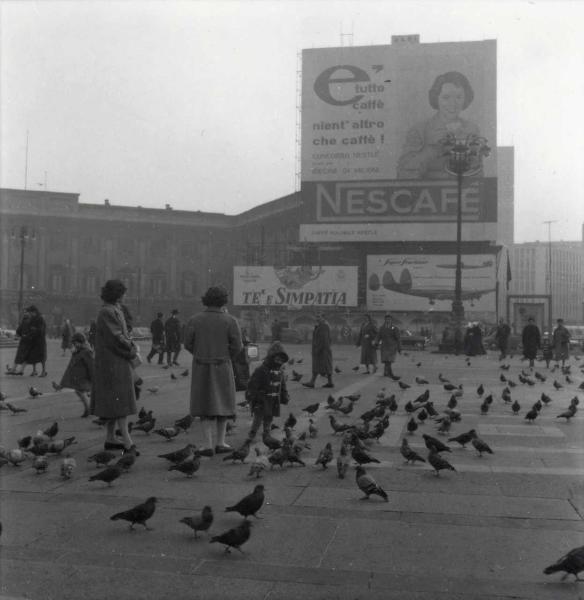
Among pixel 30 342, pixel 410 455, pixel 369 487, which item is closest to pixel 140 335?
pixel 30 342

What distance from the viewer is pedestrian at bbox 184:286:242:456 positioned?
6824mm

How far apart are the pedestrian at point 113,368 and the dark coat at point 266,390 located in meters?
1.34

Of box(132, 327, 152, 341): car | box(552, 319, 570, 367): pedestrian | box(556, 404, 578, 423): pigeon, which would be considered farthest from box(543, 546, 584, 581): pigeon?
box(132, 327, 152, 341): car

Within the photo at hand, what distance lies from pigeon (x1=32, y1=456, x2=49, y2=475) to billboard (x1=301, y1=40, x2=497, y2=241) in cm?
4397

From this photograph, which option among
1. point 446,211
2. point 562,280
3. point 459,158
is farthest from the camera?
point 446,211

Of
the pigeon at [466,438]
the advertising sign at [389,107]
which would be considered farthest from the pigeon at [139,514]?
the advertising sign at [389,107]

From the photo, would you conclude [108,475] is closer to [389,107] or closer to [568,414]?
[568,414]

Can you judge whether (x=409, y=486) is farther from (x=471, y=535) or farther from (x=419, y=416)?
(x=419, y=416)

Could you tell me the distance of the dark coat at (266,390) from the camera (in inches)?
305

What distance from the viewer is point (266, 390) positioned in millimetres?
7750

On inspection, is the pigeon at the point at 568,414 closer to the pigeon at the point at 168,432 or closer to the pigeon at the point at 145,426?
the pigeon at the point at 168,432

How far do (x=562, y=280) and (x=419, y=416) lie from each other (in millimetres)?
38359

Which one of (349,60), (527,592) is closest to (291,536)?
(527,592)

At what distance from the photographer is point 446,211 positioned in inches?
1932
